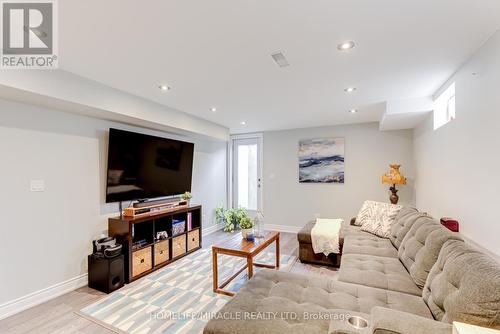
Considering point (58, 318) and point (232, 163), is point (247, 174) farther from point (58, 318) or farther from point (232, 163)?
point (58, 318)

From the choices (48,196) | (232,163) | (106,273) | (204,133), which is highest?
(204,133)

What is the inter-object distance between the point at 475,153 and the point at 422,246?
902 millimetres

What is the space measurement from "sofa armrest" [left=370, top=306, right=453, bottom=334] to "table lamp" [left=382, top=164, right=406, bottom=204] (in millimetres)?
3325

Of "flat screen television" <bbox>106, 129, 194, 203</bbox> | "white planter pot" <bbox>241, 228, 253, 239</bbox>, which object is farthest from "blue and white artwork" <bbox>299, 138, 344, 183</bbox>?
"white planter pot" <bbox>241, 228, 253, 239</bbox>

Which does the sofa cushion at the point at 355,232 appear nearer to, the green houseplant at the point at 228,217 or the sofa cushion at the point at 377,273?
the sofa cushion at the point at 377,273

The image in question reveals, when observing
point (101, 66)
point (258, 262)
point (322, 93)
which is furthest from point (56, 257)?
point (322, 93)

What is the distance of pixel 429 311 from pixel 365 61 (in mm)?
2005

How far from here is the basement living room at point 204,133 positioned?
142 centimetres

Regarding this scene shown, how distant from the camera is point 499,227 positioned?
5.19ft

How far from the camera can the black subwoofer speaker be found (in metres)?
2.53

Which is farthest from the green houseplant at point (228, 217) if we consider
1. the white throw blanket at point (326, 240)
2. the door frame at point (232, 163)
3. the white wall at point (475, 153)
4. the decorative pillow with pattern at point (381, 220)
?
the white wall at point (475, 153)

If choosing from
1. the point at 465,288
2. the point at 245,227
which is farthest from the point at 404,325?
the point at 245,227

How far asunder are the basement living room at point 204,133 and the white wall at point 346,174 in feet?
0.66

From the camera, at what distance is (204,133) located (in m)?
4.33
